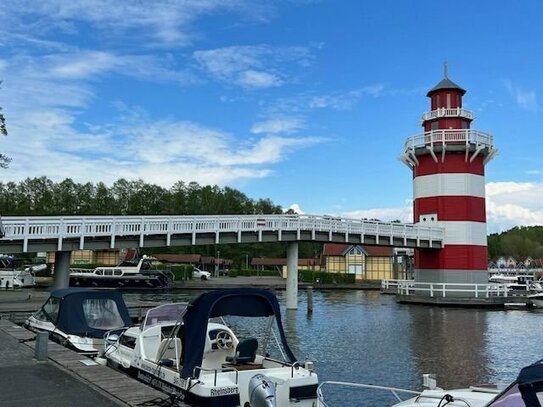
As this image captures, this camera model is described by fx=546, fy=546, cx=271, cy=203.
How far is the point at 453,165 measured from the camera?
44.0 meters

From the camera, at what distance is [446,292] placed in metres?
43.6

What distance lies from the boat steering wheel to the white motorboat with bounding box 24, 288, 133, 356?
5.28m

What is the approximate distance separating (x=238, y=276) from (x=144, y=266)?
24299 mm

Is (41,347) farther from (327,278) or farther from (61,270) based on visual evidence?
(327,278)

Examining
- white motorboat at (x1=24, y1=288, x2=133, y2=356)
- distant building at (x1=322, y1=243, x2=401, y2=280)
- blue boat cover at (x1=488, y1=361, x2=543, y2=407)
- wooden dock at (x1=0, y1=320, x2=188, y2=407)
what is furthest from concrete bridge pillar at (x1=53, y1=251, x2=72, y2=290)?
distant building at (x1=322, y1=243, x2=401, y2=280)

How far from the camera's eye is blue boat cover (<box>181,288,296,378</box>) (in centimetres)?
987

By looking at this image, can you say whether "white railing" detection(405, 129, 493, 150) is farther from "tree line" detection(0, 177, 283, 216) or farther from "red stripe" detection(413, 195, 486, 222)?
"tree line" detection(0, 177, 283, 216)

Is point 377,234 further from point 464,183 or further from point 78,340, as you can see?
point 78,340

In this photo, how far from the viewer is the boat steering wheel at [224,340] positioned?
11305 mm

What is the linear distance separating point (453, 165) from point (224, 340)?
36.7 metres

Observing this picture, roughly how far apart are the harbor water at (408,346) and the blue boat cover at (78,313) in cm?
658

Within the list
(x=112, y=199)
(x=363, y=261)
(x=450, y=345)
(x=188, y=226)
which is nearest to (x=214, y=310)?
(x=450, y=345)

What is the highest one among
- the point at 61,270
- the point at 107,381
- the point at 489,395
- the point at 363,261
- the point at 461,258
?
the point at 363,261

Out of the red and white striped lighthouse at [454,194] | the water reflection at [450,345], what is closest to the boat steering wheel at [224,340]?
the water reflection at [450,345]
